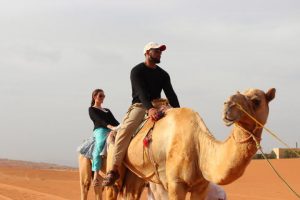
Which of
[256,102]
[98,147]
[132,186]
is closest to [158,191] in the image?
[132,186]

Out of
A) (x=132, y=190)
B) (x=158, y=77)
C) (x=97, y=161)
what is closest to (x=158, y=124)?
(x=158, y=77)

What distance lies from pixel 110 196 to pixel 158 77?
207 cm

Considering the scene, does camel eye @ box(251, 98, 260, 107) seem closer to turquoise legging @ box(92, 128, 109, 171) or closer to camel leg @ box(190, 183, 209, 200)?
camel leg @ box(190, 183, 209, 200)

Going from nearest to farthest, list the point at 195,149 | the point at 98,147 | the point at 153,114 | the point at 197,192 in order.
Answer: the point at 195,149
the point at 197,192
the point at 153,114
the point at 98,147

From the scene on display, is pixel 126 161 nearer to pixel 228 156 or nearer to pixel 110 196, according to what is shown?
pixel 110 196

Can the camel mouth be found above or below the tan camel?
above

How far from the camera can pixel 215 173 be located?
22.3 ft

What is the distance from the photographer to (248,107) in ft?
20.6

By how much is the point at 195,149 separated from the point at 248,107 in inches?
49.3

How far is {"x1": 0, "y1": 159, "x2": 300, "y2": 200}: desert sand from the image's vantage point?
20734 millimetres

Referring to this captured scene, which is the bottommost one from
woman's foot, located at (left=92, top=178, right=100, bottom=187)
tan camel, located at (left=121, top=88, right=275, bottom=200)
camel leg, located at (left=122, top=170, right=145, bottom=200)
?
woman's foot, located at (left=92, top=178, right=100, bottom=187)

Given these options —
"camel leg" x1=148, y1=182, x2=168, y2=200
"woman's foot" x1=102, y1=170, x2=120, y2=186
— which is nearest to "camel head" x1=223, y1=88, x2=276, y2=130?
"woman's foot" x1=102, y1=170, x2=120, y2=186

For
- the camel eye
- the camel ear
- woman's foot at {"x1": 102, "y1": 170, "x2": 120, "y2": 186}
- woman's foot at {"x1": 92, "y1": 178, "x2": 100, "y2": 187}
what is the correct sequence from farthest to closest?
1. woman's foot at {"x1": 92, "y1": 178, "x2": 100, "y2": 187}
2. woman's foot at {"x1": 102, "y1": 170, "x2": 120, "y2": 186}
3. the camel ear
4. the camel eye

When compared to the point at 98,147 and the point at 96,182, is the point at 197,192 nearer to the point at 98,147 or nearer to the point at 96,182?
the point at 98,147
